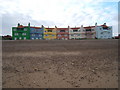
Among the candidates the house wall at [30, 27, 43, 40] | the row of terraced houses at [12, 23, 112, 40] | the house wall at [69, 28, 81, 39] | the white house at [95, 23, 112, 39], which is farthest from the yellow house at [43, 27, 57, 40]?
the white house at [95, 23, 112, 39]

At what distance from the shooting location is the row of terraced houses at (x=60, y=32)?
138ft

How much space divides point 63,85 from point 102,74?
186 centimetres

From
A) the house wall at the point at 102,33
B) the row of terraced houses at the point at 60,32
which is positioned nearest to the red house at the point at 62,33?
the row of terraced houses at the point at 60,32

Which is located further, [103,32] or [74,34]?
[74,34]

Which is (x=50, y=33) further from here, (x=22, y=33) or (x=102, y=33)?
(x=102, y=33)

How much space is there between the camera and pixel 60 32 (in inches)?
1917

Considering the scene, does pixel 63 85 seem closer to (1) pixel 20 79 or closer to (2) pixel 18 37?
(1) pixel 20 79

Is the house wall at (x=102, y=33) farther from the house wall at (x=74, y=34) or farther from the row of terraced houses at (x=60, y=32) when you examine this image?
the house wall at (x=74, y=34)

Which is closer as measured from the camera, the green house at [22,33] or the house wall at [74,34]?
the green house at [22,33]

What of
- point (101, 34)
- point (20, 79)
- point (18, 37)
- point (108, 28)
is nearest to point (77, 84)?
point (20, 79)

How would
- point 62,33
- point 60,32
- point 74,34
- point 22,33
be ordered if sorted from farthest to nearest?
1. point 60,32
2. point 74,34
3. point 62,33
4. point 22,33

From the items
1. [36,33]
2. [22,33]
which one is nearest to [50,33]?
[36,33]

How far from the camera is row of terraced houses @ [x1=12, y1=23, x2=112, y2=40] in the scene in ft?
138

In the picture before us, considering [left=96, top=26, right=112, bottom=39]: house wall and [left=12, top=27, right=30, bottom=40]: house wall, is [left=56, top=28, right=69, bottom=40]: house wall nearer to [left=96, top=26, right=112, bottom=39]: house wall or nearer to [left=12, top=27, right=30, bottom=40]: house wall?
[left=96, top=26, right=112, bottom=39]: house wall
